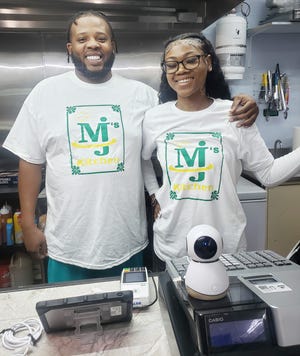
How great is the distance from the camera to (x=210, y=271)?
25.4 inches

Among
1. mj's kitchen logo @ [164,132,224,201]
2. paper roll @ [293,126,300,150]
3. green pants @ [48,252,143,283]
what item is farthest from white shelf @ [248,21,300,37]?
green pants @ [48,252,143,283]

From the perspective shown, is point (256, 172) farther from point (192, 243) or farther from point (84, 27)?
point (84, 27)

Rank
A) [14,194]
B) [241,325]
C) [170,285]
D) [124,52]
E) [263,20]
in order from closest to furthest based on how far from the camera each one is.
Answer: [241,325] < [170,285] < [124,52] < [14,194] < [263,20]

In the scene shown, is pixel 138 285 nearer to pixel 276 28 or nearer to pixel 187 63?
pixel 187 63

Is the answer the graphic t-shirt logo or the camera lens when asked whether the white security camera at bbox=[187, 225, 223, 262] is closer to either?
the camera lens

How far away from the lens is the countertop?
0.69 metres

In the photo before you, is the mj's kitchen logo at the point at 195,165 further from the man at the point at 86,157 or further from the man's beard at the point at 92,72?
the man's beard at the point at 92,72

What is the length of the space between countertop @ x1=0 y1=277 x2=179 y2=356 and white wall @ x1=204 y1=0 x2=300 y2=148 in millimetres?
1955

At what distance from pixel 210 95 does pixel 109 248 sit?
2.44ft

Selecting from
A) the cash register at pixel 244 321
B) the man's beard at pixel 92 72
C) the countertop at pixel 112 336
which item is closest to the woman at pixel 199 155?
the man's beard at pixel 92 72

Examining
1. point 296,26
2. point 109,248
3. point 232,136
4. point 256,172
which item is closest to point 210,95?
point 232,136

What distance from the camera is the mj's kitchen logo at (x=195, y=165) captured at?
1148 mm

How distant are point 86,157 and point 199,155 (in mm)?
433

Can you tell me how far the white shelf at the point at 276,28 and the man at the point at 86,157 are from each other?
1201 mm
